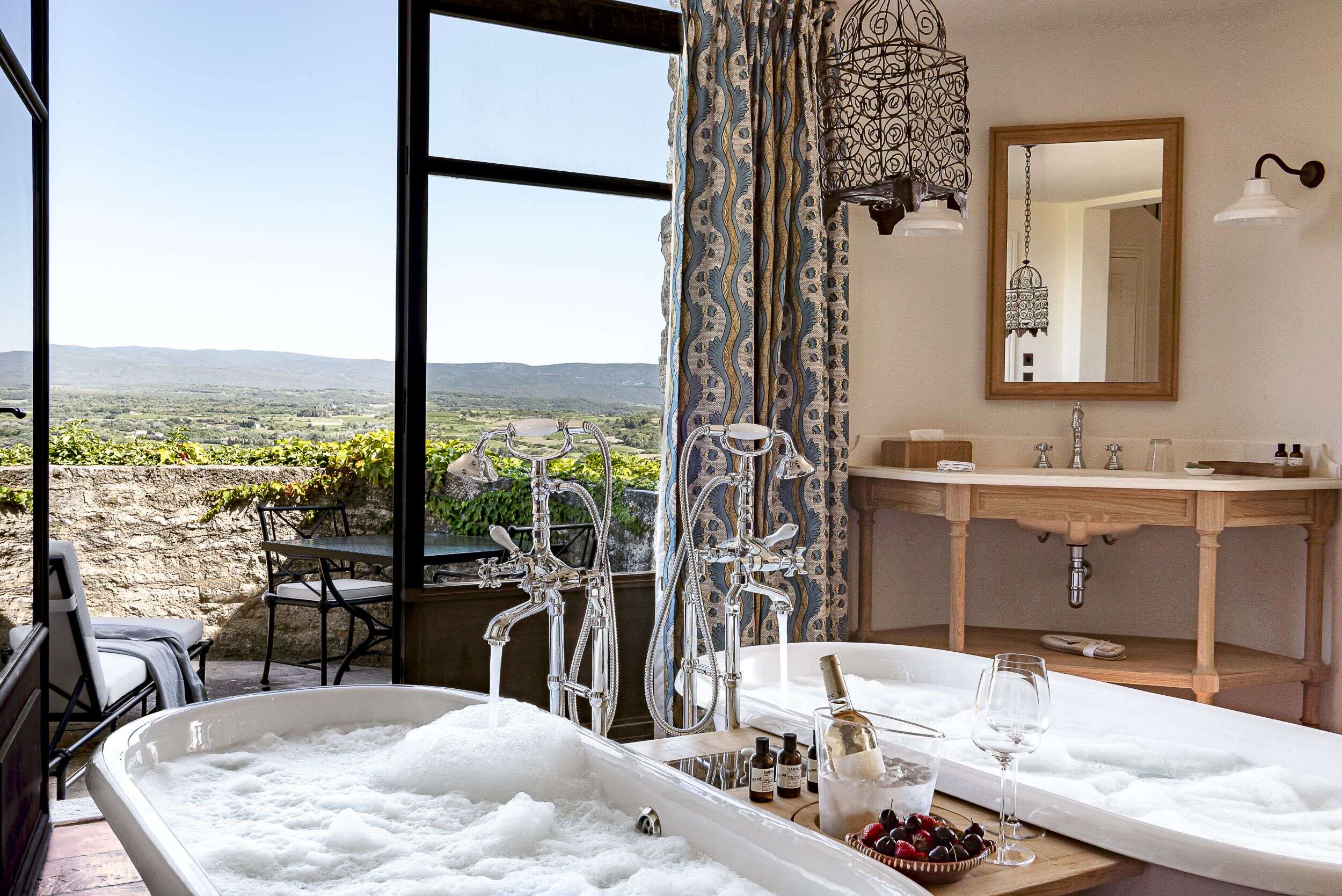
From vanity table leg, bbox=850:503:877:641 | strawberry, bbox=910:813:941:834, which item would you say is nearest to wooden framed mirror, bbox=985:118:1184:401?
vanity table leg, bbox=850:503:877:641

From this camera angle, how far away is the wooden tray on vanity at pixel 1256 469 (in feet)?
11.0

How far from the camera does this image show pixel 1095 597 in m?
3.81

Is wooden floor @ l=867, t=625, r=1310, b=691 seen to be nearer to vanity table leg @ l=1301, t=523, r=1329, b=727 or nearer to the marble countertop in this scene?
vanity table leg @ l=1301, t=523, r=1329, b=727

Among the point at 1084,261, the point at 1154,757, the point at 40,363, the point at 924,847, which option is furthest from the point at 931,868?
the point at 1084,261

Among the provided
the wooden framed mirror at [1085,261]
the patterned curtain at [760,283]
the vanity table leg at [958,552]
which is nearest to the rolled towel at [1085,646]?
the vanity table leg at [958,552]

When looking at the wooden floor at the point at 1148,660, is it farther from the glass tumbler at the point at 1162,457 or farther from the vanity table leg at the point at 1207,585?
the glass tumbler at the point at 1162,457

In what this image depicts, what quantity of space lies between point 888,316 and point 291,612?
3649 millimetres

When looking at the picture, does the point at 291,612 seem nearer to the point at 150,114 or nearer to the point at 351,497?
the point at 351,497

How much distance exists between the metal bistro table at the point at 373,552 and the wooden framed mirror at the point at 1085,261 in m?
1.93

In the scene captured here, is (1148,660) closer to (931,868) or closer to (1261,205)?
(1261,205)

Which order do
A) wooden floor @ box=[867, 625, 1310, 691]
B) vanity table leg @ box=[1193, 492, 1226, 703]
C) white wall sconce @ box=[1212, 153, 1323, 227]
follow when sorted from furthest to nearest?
white wall sconce @ box=[1212, 153, 1323, 227], wooden floor @ box=[867, 625, 1310, 691], vanity table leg @ box=[1193, 492, 1226, 703]

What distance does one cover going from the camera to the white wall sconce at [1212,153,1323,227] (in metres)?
3.25

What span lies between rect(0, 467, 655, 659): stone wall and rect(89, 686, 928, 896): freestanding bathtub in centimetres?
353

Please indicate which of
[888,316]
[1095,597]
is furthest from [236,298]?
[1095,597]
